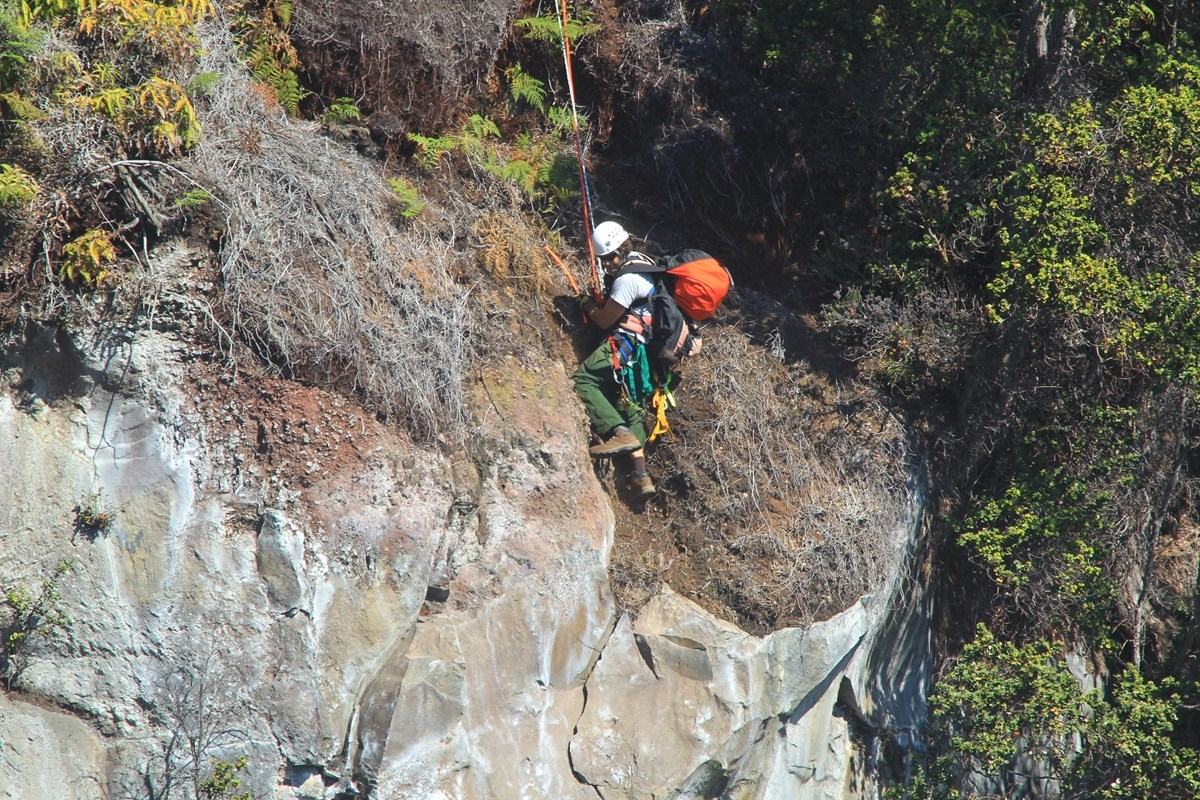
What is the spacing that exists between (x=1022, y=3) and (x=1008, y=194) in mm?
1830

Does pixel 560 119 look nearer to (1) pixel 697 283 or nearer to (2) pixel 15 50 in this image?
(1) pixel 697 283

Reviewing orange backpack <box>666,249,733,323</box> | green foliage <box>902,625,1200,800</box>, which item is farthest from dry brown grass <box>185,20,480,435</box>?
green foliage <box>902,625,1200,800</box>

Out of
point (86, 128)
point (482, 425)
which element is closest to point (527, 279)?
point (482, 425)

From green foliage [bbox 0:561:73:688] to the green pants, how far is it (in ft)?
11.9

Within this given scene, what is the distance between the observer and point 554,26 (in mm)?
8828

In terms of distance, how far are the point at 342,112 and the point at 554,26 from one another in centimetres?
217

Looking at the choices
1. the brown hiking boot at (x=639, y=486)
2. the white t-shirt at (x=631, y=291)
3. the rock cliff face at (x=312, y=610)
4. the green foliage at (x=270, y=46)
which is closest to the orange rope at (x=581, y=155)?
the white t-shirt at (x=631, y=291)

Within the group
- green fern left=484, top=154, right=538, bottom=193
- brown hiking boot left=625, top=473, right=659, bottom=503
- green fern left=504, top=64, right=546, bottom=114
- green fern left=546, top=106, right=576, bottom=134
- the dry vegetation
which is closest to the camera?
brown hiking boot left=625, top=473, right=659, bottom=503

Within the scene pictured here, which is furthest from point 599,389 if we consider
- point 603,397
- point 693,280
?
point 693,280

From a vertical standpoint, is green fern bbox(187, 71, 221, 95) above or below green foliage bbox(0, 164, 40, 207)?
above

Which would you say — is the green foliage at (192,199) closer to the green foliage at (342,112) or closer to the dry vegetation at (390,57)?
the green foliage at (342,112)

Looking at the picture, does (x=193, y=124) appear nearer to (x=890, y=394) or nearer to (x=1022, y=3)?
(x=890, y=394)

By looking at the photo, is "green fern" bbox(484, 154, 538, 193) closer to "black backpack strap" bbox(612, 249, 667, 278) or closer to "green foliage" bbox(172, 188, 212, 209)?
"black backpack strap" bbox(612, 249, 667, 278)

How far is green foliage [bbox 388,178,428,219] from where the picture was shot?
7379 millimetres
